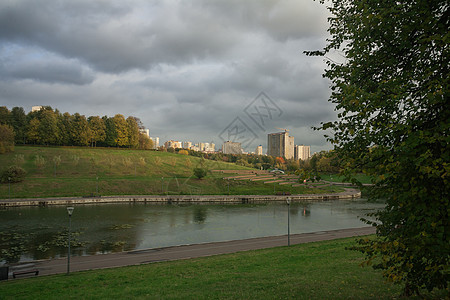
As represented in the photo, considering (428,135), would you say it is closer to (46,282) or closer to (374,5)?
(374,5)

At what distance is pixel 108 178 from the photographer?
61.6 meters

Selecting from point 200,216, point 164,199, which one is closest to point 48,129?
point 164,199

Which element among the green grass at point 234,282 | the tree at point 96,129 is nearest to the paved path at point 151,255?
the green grass at point 234,282

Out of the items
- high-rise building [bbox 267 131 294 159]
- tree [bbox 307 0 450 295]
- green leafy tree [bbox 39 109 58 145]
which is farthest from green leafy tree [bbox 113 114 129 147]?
tree [bbox 307 0 450 295]

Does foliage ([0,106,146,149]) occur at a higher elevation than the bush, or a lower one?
higher

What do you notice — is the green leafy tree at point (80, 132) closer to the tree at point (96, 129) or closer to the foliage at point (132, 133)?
the tree at point (96, 129)

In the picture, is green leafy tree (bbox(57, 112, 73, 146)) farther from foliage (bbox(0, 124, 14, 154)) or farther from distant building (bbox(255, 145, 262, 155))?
distant building (bbox(255, 145, 262, 155))

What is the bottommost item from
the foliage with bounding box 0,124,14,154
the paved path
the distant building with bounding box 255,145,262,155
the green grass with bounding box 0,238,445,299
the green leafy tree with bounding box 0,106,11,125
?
the paved path

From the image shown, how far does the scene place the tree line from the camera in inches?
3305

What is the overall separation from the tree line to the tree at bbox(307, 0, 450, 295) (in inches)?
3672

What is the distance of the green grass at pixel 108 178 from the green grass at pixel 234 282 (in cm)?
4360

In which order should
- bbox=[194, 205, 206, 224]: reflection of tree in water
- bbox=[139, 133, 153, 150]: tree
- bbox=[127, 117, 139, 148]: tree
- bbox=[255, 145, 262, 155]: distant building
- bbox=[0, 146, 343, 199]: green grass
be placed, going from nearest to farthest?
1. bbox=[194, 205, 206, 224]: reflection of tree in water
2. bbox=[0, 146, 343, 199]: green grass
3. bbox=[127, 117, 139, 148]: tree
4. bbox=[139, 133, 153, 150]: tree
5. bbox=[255, 145, 262, 155]: distant building

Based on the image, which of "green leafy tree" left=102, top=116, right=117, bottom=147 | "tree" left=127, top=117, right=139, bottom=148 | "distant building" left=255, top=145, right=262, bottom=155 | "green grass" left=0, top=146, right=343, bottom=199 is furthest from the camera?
"distant building" left=255, top=145, right=262, bottom=155

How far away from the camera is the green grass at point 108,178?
52.0 meters
